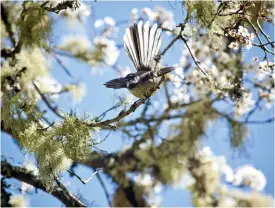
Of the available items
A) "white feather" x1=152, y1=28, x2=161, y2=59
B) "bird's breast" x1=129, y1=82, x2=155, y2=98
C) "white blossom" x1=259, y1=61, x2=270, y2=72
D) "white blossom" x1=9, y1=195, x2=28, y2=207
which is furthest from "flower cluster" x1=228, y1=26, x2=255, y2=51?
"white blossom" x1=9, y1=195, x2=28, y2=207

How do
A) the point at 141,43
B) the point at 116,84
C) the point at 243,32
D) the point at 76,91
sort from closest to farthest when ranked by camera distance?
the point at 116,84 < the point at 141,43 < the point at 243,32 < the point at 76,91

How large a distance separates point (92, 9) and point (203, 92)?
583 mm

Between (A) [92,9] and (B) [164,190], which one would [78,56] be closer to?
(A) [92,9]

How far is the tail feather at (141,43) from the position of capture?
1150 mm

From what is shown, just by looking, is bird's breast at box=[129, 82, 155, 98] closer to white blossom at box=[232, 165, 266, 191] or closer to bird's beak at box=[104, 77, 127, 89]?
bird's beak at box=[104, 77, 127, 89]

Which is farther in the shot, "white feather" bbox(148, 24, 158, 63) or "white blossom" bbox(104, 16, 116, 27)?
"white blossom" bbox(104, 16, 116, 27)

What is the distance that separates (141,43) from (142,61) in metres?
0.05

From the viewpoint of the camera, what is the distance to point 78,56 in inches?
98.4

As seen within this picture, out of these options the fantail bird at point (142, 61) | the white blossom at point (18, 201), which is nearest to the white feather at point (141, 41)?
the fantail bird at point (142, 61)

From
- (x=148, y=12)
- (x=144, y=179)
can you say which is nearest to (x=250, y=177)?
(x=144, y=179)

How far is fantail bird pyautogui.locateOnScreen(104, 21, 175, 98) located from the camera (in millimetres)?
1085

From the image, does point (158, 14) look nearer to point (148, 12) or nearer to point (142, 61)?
point (148, 12)

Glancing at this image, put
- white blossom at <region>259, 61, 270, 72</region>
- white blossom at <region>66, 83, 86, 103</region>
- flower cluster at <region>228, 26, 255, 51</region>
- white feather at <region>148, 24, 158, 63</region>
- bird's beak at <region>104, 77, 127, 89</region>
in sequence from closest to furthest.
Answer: bird's beak at <region>104, 77, 127, 89</region> → white feather at <region>148, 24, 158, 63</region> → flower cluster at <region>228, 26, 255, 51</region> → white blossom at <region>259, 61, 270, 72</region> → white blossom at <region>66, 83, 86, 103</region>

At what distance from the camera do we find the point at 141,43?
117 cm
